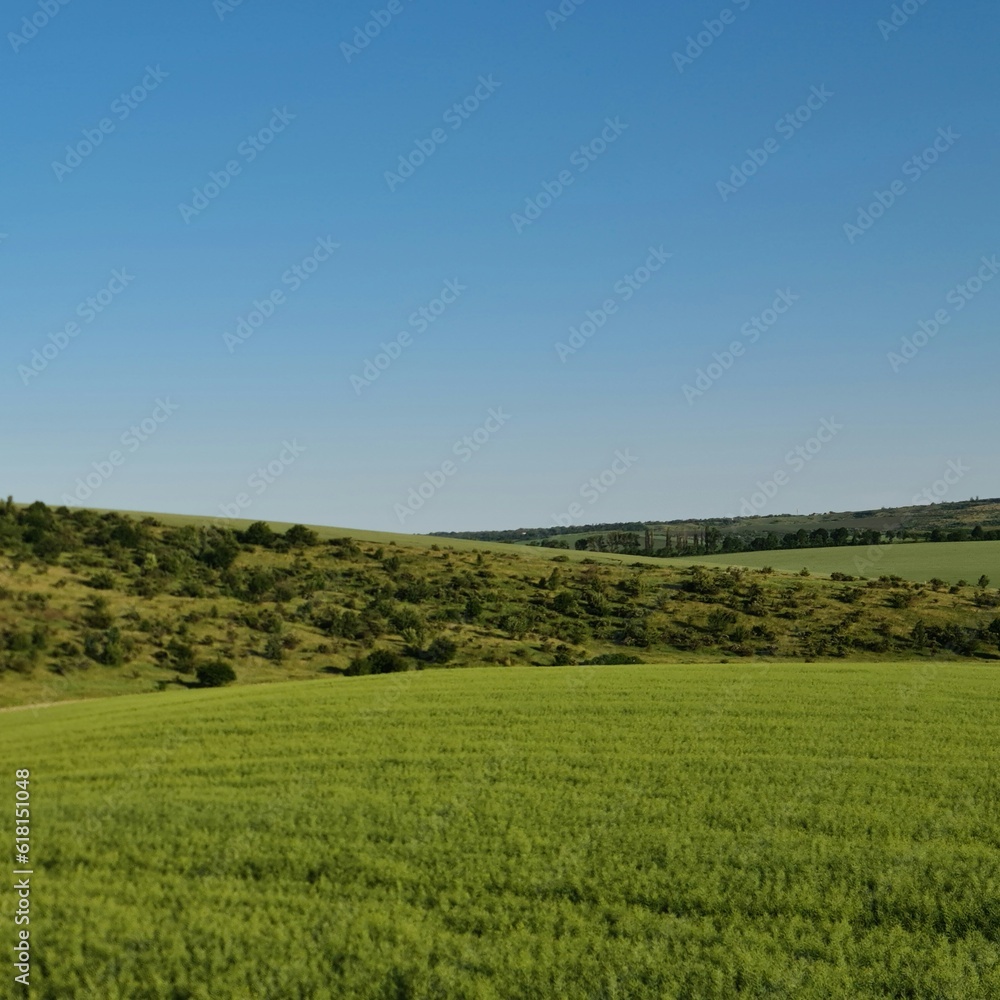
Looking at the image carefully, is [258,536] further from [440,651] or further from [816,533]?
[816,533]


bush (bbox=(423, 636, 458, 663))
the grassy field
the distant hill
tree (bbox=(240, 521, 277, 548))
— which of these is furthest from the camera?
the distant hill

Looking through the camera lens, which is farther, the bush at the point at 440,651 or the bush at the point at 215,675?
the bush at the point at 440,651

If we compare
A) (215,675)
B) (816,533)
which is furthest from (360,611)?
(816,533)

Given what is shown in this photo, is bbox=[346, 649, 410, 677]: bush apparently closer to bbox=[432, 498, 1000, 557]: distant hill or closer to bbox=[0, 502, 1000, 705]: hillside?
bbox=[0, 502, 1000, 705]: hillside

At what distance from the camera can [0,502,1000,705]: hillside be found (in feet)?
139

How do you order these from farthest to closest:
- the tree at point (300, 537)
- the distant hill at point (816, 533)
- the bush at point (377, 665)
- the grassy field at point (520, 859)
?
the distant hill at point (816, 533), the tree at point (300, 537), the bush at point (377, 665), the grassy field at point (520, 859)

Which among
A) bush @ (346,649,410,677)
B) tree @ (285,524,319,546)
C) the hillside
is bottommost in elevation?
bush @ (346,649,410,677)

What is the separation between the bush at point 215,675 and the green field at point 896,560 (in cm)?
5154

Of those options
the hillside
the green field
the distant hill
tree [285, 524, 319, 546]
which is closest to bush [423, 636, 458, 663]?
the hillside

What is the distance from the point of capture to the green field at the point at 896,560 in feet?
261

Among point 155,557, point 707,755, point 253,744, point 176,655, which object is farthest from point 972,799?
point 155,557

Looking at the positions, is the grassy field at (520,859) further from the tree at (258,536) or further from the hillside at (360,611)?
the tree at (258,536)

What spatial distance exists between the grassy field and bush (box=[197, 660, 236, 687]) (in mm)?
20483

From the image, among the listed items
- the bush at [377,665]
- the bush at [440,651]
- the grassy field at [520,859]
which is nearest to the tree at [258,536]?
the bush at [440,651]
